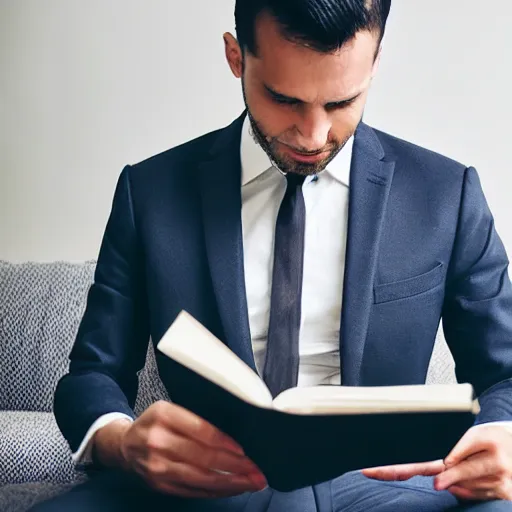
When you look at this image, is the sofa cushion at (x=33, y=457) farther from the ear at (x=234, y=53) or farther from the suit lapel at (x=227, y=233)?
the ear at (x=234, y=53)

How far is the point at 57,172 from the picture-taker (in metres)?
2.02

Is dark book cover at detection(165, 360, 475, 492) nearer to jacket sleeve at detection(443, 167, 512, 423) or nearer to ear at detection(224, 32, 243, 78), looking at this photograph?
jacket sleeve at detection(443, 167, 512, 423)

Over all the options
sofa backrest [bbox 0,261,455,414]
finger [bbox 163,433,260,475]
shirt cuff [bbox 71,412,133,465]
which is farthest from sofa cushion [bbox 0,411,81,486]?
finger [bbox 163,433,260,475]

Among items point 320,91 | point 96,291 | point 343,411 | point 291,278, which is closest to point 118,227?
point 96,291

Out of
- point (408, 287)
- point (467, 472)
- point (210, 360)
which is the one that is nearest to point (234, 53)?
point (408, 287)

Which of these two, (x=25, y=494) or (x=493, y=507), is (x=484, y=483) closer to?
(x=493, y=507)

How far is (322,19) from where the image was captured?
1010 millimetres

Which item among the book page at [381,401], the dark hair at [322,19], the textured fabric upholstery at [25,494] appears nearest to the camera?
the book page at [381,401]

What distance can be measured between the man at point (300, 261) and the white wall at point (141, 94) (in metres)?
0.58

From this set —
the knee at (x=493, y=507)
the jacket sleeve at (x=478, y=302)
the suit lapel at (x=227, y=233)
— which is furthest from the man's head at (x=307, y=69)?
the knee at (x=493, y=507)

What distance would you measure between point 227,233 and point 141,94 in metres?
0.87

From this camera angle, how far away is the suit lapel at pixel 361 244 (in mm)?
1130

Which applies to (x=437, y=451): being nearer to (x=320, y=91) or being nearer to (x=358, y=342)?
(x=358, y=342)

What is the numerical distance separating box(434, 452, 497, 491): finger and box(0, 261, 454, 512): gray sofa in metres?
0.63
